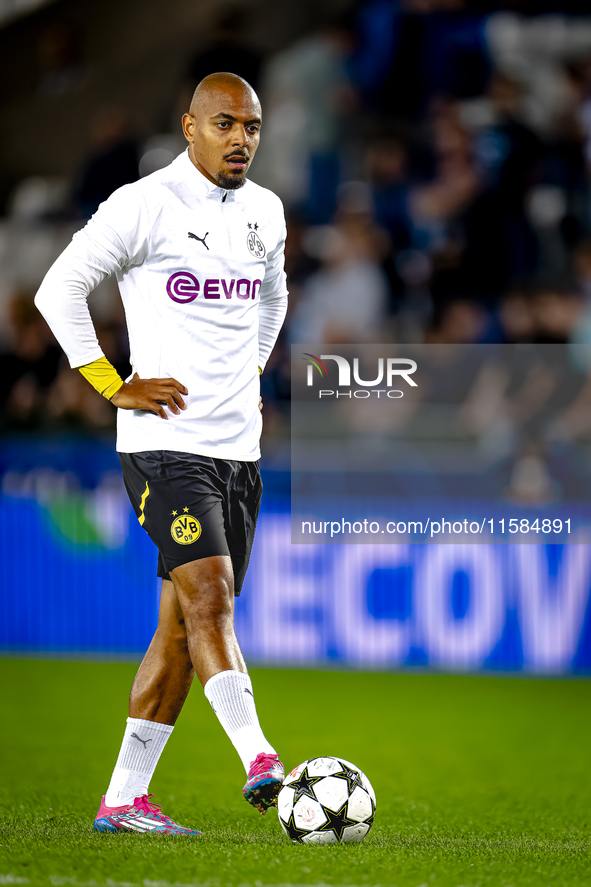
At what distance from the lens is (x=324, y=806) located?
3582 mm

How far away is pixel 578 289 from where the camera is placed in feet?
28.9

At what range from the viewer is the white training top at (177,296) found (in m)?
3.73

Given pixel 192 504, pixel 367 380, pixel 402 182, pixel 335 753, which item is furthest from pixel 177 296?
pixel 402 182

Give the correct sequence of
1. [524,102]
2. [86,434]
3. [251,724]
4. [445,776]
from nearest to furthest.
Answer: [251,724], [445,776], [86,434], [524,102]

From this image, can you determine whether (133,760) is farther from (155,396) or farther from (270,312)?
(270,312)

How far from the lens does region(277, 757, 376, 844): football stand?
3586 mm

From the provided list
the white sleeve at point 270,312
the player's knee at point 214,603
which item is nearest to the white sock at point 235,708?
the player's knee at point 214,603

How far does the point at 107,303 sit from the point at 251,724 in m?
7.32

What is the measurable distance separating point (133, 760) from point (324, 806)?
0.67m

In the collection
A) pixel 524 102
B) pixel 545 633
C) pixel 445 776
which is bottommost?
pixel 445 776

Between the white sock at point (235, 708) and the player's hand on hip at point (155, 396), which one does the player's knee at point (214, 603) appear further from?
the player's hand on hip at point (155, 396)

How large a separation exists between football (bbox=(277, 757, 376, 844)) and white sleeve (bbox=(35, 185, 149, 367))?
1.58m

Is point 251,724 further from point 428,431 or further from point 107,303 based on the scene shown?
point 107,303

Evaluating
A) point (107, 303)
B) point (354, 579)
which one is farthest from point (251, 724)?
point (107, 303)
